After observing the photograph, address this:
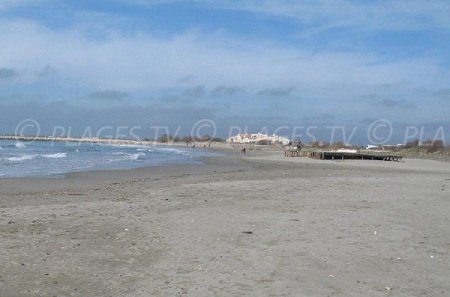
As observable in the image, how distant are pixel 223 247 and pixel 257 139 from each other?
175 meters

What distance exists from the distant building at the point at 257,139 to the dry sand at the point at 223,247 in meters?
156

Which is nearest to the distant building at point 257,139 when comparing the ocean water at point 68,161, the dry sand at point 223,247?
the ocean water at point 68,161

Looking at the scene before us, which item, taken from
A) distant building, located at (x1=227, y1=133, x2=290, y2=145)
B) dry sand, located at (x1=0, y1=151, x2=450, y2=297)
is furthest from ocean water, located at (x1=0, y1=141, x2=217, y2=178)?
distant building, located at (x1=227, y1=133, x2=290, y2=145)

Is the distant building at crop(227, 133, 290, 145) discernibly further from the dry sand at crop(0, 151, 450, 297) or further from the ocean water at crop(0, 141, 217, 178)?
the dry sand at crop(0, 151, 450, 297)

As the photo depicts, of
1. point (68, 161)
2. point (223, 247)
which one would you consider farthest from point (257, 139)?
point (223, 247)

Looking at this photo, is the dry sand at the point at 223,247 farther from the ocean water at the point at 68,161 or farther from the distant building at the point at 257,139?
the distant building at the point at 257,139

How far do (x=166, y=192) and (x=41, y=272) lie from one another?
999 centimetres

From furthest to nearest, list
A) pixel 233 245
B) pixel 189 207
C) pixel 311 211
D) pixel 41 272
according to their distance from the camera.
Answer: pixel 189 207 → pixel 311 211 → pixel 233 245 → pixel 41 272

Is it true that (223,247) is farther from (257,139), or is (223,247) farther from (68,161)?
(257,139)

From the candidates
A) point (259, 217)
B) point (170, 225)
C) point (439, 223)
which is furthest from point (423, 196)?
point (170, 225)

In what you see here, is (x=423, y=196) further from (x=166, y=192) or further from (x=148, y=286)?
(x=148, y=286)

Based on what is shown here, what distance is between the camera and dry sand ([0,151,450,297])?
19.7 ft

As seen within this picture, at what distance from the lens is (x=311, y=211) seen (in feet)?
38.7

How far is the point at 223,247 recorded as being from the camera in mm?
7973
